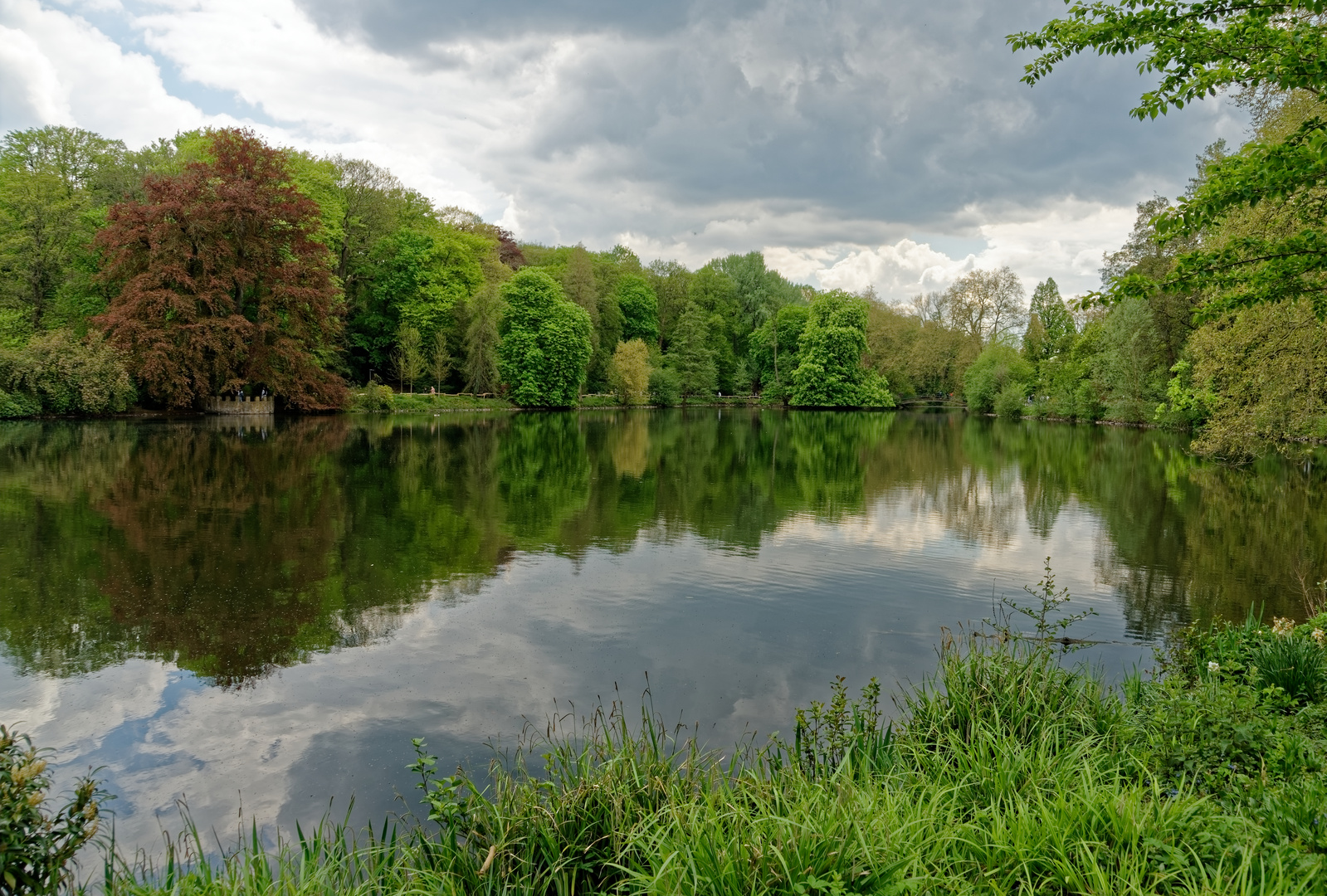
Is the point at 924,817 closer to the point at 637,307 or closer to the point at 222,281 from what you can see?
the point at 222,281

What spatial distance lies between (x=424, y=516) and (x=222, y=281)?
32148 millimetres

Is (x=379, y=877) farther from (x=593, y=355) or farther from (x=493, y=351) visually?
(x=593, y=355)

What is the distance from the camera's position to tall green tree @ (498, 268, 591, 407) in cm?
5825

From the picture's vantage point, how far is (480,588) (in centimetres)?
1116

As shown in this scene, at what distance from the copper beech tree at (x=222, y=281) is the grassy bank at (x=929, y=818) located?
135 feet

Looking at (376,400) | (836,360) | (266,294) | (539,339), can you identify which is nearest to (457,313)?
(539,339)

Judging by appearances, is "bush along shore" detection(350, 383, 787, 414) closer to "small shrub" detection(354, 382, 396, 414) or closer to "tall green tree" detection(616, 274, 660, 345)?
"small shrub" detection(354, 382, 396, 414)

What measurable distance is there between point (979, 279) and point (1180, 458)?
148 ft

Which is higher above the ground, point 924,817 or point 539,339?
point 539,339

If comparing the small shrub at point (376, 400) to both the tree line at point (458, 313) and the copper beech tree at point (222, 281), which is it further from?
the copper beech tree at point (222, 281)

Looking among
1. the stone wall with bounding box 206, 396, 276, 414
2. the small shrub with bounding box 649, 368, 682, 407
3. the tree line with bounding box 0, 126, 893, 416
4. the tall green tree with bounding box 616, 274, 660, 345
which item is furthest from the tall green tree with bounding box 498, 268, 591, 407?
the stone wall with bounding box 206, 396, 276, 414

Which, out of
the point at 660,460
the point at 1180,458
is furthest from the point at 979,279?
the point at 660,460

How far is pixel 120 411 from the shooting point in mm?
38906

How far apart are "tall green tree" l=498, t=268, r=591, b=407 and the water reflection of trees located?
79.6ft
